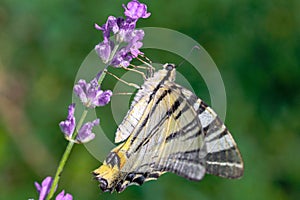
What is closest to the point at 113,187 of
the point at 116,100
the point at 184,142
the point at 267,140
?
the point at 184,142

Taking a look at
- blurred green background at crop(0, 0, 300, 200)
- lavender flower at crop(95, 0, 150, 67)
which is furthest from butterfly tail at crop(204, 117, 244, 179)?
blurred green background at crop(0, 0, 300, 200)

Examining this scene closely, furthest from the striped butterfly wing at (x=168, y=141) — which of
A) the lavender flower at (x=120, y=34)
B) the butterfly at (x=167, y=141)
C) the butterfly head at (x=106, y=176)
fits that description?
the lavender flower at (x=120, y=34)

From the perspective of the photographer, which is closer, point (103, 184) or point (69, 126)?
point (69, 126)

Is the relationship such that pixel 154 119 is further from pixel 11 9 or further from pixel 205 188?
pixel 11 9

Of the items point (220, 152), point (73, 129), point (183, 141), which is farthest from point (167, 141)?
point (73, 129)

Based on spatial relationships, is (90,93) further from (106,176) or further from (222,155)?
(222,155)

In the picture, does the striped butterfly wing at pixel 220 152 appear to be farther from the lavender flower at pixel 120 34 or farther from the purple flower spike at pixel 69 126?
the purple flower spike at pixel 69 126

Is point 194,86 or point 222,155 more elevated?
point 194,86
